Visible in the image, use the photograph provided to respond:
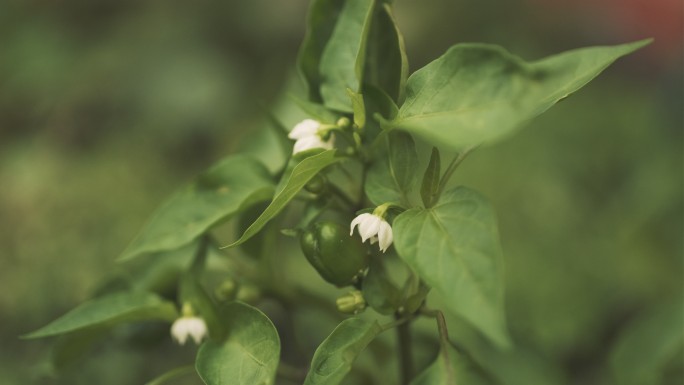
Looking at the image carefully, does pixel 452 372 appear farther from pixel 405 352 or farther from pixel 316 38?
pixel 316 38

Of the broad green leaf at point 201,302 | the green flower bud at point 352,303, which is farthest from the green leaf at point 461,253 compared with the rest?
the broad green leaf at point 201,302

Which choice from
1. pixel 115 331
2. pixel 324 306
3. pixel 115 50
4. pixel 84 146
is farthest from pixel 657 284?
pixel 115 50

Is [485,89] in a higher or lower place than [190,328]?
higher

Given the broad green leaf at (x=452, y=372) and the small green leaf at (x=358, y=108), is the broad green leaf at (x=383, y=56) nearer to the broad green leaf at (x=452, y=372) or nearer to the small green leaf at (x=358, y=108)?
the small green leaf at (x=358, y=108)

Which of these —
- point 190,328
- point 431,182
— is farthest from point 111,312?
point 431,182

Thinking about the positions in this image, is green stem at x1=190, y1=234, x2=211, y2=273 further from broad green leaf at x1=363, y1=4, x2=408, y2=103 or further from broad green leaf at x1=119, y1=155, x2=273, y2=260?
broad green leaf at x1=363, y1=4, x2=408, y2=103

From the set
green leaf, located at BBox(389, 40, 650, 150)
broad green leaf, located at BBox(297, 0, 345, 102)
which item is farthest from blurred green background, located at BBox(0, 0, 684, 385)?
green leaf, located at BBox(389, 40, 650, 150)
